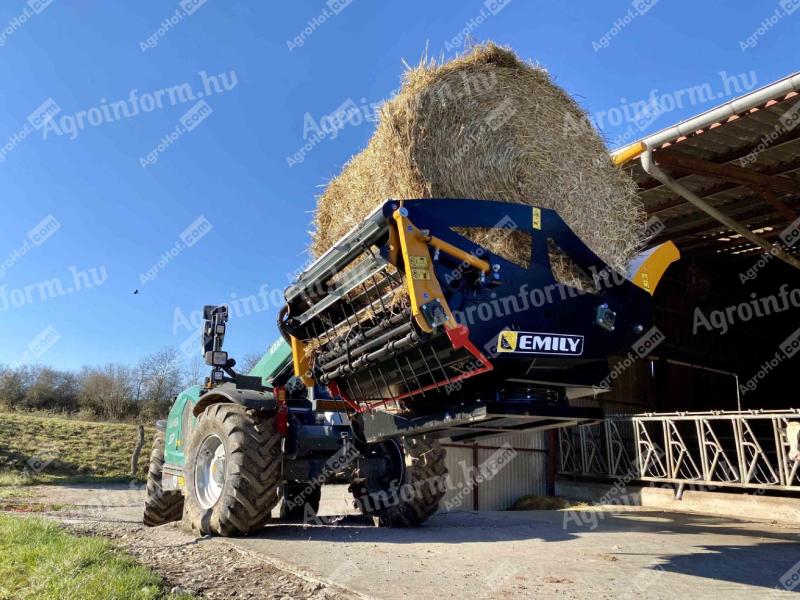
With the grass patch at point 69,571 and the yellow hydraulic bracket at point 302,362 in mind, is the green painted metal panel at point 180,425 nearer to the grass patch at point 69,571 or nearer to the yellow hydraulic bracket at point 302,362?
the grass patch at point 69,571

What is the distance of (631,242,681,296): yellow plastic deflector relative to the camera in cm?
465

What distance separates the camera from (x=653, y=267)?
4789 mm

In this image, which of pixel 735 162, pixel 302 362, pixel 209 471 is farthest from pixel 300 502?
pixel 735 162

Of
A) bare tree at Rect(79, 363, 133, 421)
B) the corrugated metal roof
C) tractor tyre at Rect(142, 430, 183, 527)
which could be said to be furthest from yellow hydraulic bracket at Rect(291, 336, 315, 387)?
bare tree at Rect(79, 363, 133, 421)

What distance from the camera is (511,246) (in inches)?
170

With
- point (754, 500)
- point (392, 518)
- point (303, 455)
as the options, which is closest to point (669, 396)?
point (754, 500)

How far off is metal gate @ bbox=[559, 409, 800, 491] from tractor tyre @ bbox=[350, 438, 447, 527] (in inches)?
219

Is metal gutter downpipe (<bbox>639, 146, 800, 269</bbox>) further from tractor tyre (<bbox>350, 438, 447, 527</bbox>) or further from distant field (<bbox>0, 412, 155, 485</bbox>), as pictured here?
distant field (<bbox>0, 412, 155, 485</bbox>)

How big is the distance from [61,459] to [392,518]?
16.6 m

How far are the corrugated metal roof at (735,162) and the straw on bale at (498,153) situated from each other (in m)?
4.54

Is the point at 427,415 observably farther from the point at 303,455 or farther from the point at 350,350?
the point at 303,455

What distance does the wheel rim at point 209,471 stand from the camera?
641 cm

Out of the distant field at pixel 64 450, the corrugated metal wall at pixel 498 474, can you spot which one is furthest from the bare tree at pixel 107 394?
the corrugated metal wall at pixel 498 474

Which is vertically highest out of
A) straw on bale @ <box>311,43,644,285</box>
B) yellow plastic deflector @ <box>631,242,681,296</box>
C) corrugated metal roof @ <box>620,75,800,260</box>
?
corrugated metal roof @ <box>620,75,800,260</box>
